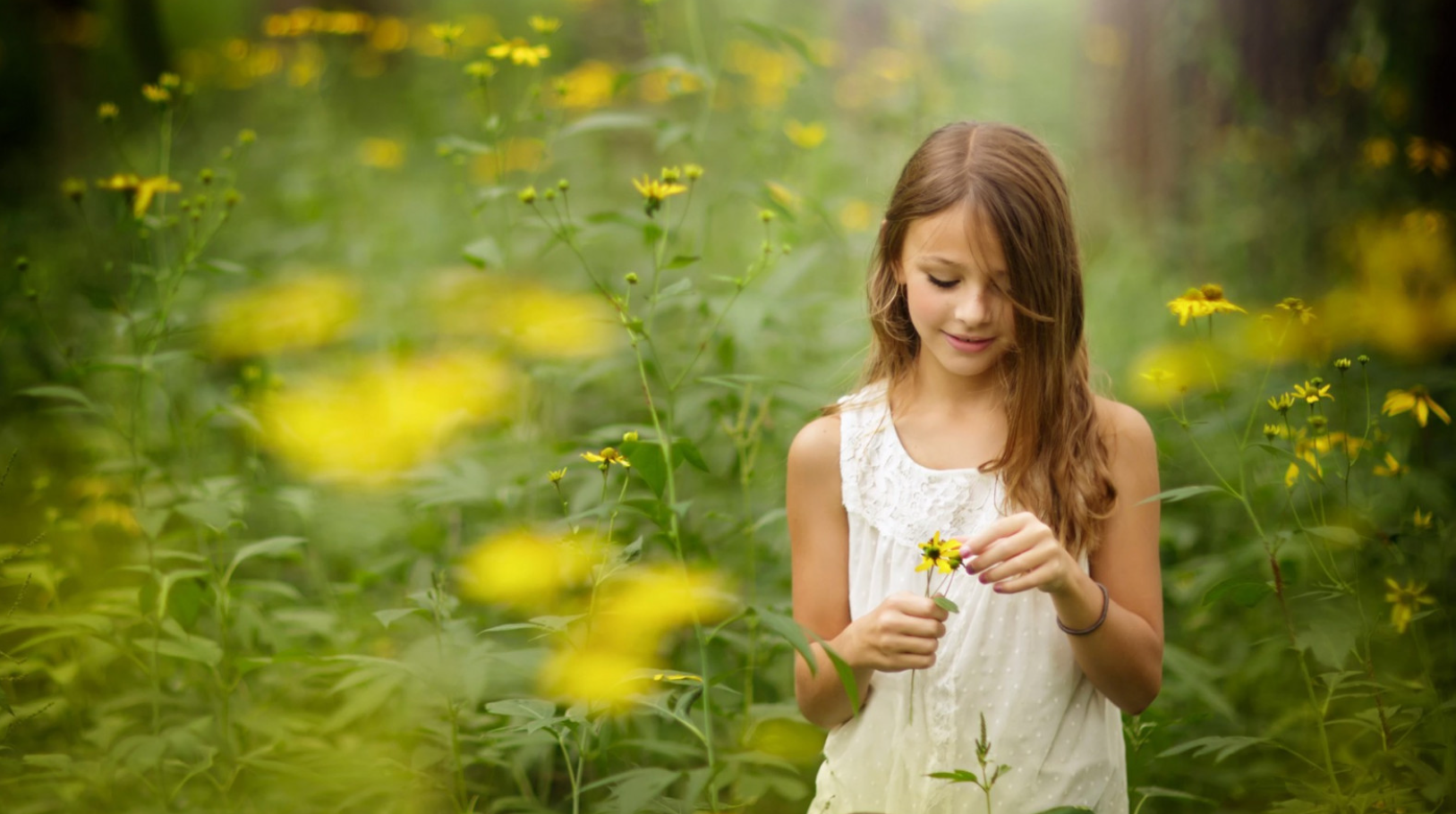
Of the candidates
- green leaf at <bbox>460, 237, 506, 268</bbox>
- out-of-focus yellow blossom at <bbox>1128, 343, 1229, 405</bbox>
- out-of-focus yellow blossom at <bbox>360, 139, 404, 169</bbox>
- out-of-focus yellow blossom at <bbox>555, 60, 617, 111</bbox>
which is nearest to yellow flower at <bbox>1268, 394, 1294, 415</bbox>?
out-of-focus yellow blossom at <bbox>1128, 343, 1229, 405</bbox>

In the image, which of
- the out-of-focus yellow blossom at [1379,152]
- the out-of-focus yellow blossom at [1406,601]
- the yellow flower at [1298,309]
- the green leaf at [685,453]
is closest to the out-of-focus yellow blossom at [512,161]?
the out-of-focus yellow blossom at [1379,152]

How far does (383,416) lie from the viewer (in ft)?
6.44

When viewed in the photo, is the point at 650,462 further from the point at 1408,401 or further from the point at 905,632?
the point at 1408,401

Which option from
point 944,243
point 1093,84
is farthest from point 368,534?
point 1093,84

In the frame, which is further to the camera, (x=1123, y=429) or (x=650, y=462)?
(x=1123, y=429)

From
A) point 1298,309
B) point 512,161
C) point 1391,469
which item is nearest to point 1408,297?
point 1391,469

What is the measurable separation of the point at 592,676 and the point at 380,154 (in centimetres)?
272

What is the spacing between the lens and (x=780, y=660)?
1768 millimetres

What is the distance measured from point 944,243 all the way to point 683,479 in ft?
2.97

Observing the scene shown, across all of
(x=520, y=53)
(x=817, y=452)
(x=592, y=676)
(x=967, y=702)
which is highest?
(x=520, y=53)

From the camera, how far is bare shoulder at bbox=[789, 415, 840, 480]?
53.9 inches

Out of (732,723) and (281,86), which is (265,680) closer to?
(732,723)

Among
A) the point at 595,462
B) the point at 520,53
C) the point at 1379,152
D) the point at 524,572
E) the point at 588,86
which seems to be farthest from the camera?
the point at 588,86

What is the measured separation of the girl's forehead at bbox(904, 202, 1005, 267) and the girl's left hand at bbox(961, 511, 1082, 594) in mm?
318
